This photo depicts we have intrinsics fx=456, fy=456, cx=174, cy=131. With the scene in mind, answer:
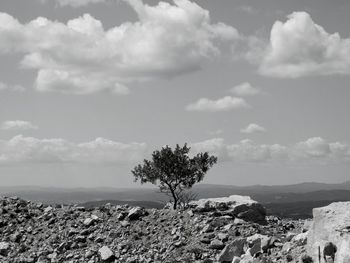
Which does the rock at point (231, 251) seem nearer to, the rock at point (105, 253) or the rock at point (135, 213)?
the rock at point (105, 253)

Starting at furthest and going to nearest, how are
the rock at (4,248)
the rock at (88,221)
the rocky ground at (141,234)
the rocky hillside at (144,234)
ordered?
the rock at (88,221), the rock at (4,248), the rocky ground at (141,234), the rocky hillside at (144,234)

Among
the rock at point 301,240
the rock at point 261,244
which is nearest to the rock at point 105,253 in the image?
the rock at point 261,244

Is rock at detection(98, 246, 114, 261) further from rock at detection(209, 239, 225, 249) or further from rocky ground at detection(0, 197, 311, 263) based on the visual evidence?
rock at detection(209, 239, 225, 249)

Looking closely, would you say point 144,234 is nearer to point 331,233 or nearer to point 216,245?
point 216,245

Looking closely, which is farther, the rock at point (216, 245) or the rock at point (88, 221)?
the rock at point (88, 221)

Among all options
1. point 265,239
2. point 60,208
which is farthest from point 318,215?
point 60,208

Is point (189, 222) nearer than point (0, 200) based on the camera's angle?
Yes

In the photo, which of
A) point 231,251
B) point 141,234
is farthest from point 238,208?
point 231,251

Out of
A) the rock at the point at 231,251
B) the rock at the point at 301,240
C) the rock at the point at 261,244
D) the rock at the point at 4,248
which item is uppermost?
the rock at the point at 301,240

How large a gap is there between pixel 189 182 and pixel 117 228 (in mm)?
14925

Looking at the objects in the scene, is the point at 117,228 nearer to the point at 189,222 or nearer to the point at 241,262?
the point at 189,222

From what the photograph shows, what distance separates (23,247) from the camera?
35938mm

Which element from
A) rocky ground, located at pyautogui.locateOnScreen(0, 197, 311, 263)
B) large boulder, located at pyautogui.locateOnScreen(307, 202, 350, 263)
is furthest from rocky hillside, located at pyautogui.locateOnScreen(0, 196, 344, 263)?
large boulder, located at pyautogui.locateOnScreen(307, 202, 350, 263)

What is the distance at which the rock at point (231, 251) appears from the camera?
91.6 feet
